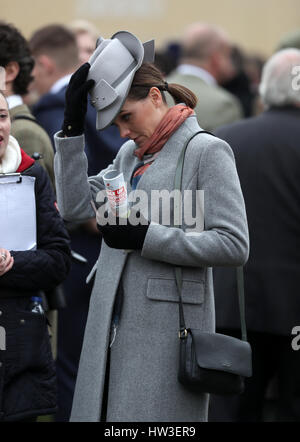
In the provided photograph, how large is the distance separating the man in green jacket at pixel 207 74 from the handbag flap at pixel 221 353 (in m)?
3.11

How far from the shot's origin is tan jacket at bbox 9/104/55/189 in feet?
13.0

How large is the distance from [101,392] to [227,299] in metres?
1.42

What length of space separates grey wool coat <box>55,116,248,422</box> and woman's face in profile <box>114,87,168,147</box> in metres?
0.09

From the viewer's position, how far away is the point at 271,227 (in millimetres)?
4484

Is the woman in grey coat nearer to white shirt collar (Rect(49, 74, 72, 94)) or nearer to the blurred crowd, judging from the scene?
the blurred crowd

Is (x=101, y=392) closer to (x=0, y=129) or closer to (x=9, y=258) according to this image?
(x=9, y=258)

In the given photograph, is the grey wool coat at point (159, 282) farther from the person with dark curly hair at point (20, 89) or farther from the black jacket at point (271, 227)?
the black jacket at point (271, 227)

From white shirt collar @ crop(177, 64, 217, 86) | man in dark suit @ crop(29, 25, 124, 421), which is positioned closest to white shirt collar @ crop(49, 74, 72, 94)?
man in dark suit @ crop(29, 25, 124, 421)

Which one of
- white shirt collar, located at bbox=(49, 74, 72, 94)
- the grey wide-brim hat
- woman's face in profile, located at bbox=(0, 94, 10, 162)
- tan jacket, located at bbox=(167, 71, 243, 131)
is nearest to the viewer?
the grey wide-brim hat

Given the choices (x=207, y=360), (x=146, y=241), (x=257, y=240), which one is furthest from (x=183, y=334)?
(x=257, y=240)

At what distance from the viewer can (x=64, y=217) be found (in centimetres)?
343

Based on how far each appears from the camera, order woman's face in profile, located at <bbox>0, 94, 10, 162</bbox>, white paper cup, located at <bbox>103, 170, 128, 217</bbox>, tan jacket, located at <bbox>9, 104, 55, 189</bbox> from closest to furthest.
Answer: white paper cup, located at <bbox>103, 170, 128, 217</bbox>
woman's face in profile, located at <bbox>0, 94, 10, 162</bbox>
tan jacket, located at <bbox>9, 104, 55, 189</bbox>

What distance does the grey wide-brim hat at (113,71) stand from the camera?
321 cm
